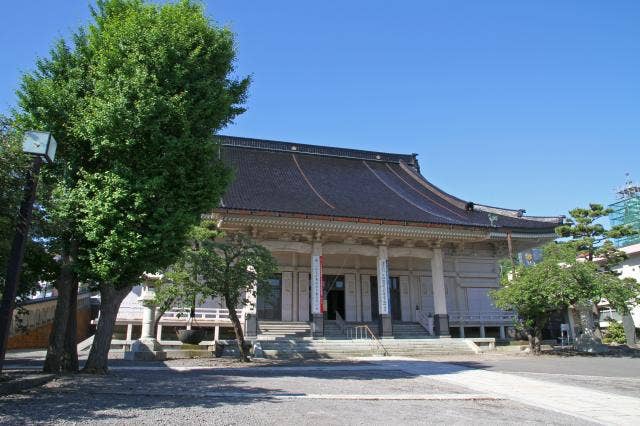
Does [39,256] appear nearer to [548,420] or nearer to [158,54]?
[158,54]

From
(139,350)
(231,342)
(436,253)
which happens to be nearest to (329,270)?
(436,253)

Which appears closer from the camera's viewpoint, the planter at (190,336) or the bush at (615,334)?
the planter at (190,336)

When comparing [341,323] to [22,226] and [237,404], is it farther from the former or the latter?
[22,226]

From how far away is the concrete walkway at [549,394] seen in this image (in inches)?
278

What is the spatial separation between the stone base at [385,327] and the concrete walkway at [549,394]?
304 inches

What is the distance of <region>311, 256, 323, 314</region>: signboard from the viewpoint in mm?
20297

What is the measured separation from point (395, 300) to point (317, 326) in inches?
260

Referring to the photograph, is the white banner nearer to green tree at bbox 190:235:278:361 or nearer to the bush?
green tree at bbox 190:235:278:361

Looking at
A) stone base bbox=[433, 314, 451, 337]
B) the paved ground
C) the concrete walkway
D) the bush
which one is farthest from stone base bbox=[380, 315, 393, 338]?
the bush

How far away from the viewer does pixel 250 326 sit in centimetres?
1944

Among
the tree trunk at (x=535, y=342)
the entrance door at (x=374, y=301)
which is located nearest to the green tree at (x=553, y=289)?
the tree trunk at (x=535, y=342)

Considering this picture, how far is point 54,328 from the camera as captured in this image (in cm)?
1002

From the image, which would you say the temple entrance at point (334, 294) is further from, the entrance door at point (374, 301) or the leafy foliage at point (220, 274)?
the leafy foliage at point (220, 274)

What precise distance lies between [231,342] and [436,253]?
37.1 feet
